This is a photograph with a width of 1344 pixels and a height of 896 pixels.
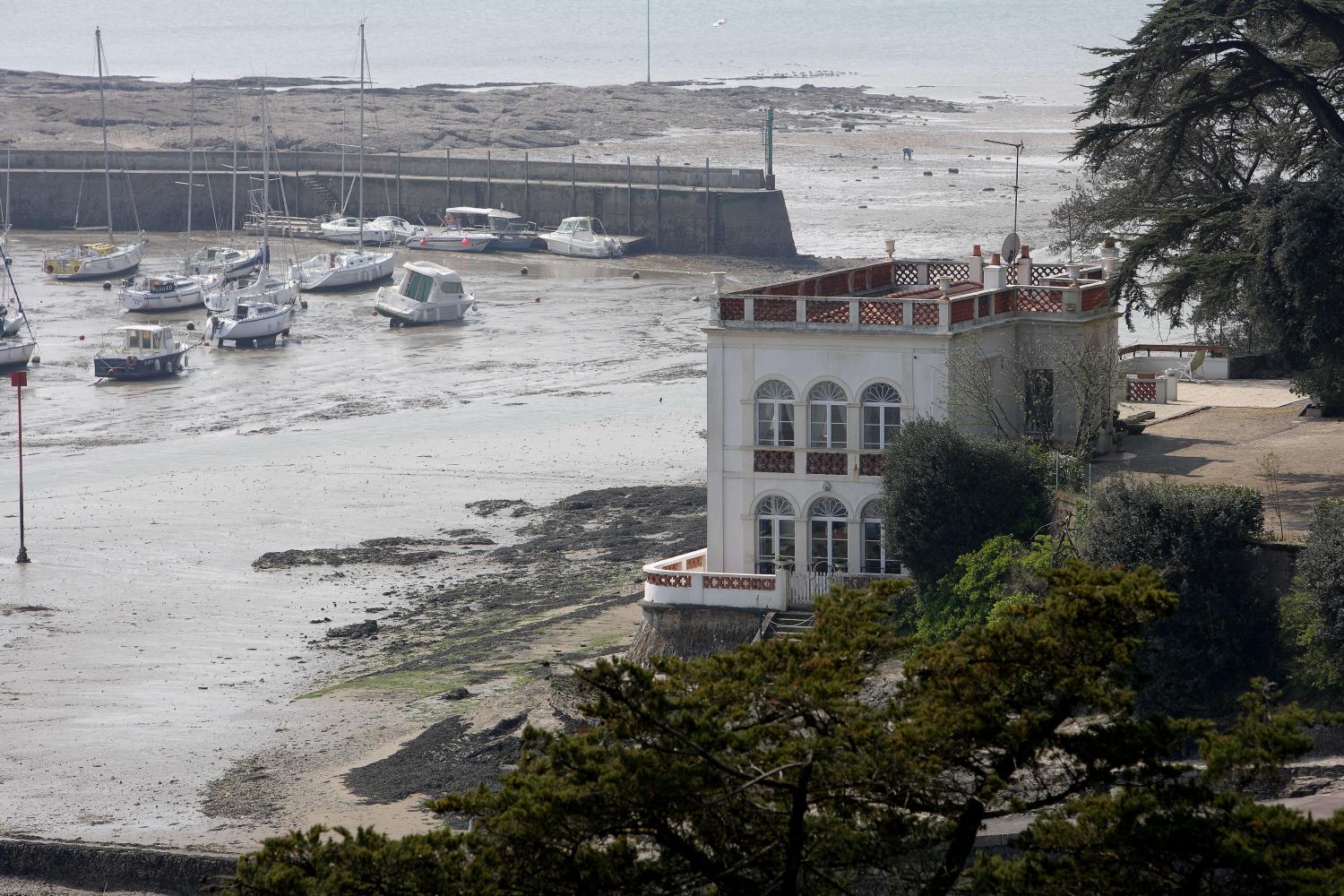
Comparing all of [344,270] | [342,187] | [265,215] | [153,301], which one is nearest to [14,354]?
[153,301]

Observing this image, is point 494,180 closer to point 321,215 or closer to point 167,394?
point 321,215

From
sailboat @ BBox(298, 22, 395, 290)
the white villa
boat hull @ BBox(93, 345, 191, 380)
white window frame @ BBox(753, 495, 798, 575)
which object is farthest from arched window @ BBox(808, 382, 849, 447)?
sailboat @ BBox(298, 22, 395, 290)

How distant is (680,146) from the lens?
132 metres

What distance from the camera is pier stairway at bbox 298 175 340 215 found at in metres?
109

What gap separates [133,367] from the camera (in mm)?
73125

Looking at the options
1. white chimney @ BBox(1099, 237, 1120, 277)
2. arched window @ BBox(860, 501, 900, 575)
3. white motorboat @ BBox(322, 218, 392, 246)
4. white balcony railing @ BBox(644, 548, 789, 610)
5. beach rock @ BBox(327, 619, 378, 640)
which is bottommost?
beach rock @ BBox(327, 619, 378, 640)

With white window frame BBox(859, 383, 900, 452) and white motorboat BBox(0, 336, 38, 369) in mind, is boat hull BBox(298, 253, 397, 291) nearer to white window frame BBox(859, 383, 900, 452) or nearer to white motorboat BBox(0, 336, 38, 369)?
white motorboat BBox(0, 336, 38, 369)

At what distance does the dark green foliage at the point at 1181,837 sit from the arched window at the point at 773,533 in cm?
1902

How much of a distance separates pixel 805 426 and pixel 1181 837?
19798mm

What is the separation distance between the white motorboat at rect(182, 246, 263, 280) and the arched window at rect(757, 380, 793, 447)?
190 ft

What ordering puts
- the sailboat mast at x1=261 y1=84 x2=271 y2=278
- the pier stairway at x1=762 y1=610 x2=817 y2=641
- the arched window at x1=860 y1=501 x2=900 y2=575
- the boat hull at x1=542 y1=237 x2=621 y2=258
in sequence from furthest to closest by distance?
the boat hull at x1=542 y1=237 x2=621 y2=258, the sailboat mast at x1=261 y1=84 x2=271 y2=278, the arched window at x1=860 y1=501 x2=900 y2=575, the pier stairway at x1=762 y1=610 x2=817 y2=641

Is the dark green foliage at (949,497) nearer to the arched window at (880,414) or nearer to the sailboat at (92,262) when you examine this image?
the arched window at (880,414)

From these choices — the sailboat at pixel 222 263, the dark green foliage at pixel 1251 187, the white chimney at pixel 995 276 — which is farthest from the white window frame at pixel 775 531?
the sailboat at pixel 222 263

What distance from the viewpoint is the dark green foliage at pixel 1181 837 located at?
17047 mm
